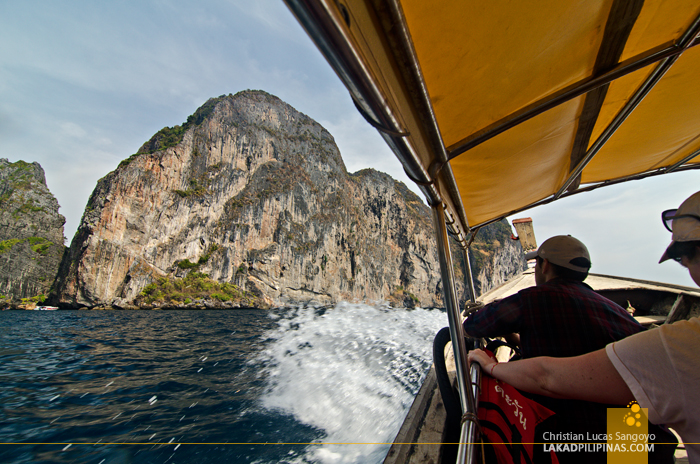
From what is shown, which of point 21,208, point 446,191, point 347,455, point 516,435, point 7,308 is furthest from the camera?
point 21,208

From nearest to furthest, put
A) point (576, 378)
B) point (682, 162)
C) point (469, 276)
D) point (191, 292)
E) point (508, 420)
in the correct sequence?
point (576, 378) < point (508, 420) < point (682, 162) < point (469, 276) < point (191, 292)

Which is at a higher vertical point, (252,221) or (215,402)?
(252,221)

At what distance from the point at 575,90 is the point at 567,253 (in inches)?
27.9

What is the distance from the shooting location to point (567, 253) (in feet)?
4.09

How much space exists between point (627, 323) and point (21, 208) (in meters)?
65.6

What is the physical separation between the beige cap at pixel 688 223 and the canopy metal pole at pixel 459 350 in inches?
27.8

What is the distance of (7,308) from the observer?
31.4 meters

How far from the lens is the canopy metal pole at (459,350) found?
3.00 feet

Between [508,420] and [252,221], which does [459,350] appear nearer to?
[508,420]

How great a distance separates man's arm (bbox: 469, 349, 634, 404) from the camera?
0.62m

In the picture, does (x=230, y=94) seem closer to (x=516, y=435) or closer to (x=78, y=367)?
(x=78, y=367)

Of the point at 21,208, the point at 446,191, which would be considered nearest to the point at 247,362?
the point at 446,191

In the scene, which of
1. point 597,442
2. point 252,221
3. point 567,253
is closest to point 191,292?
point 252,221

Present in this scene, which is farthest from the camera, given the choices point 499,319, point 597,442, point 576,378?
point 499,319
